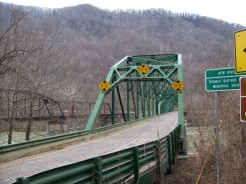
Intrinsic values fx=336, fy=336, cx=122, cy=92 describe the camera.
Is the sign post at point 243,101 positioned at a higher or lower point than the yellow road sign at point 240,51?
lower

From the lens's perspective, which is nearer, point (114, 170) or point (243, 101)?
point (243, 101)

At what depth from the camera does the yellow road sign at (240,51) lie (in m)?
5.68

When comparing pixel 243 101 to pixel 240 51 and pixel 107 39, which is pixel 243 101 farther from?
pixel 107 39

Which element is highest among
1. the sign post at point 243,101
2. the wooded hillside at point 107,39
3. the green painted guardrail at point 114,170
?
the wooded hillside at point 107,39

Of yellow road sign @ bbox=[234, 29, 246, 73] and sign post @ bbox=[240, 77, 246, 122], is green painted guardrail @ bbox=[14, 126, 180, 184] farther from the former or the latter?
yellow road sign @ bbox=[234, 29, 246, 73]

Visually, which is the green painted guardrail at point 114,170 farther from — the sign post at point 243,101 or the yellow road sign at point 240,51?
the yellow road sign at point 240,51

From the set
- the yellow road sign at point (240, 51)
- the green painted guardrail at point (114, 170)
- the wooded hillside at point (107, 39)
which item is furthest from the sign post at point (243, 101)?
the wooded hillside at point (107, 39)

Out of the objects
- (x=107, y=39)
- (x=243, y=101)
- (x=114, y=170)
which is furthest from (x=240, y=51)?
(x=107, y=39)

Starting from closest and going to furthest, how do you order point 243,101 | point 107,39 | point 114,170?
point 243,101 < point 114,170 < point 107,39

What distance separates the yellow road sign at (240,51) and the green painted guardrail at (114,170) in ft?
8.31

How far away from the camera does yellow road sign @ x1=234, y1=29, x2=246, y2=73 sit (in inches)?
223

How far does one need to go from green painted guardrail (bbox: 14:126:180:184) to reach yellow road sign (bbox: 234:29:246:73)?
8.31 feet

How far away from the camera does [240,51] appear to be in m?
5.74

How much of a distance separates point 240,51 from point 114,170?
9.67ft
